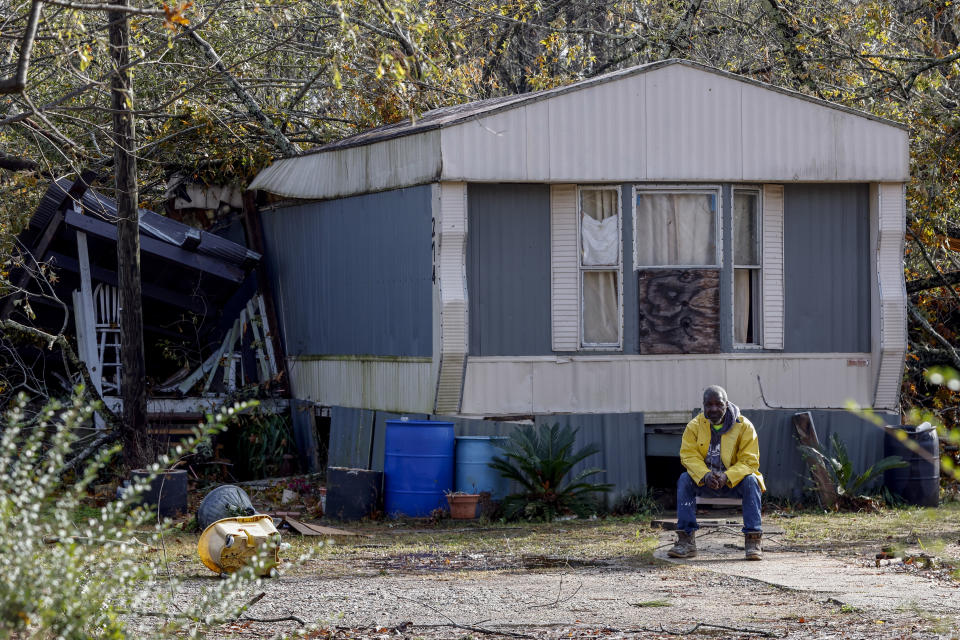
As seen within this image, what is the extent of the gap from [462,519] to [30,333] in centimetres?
586

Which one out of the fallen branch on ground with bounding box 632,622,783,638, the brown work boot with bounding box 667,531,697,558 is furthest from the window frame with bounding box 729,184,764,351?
the fallen branch on ground with bounding box 632,622,783,638

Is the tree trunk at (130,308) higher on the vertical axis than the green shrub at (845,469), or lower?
higher

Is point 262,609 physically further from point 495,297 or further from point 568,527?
point 495,297

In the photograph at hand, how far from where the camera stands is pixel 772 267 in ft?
46.5

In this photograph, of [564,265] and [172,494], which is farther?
[564,265]

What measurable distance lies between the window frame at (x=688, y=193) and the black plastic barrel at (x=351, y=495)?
3.62 meters

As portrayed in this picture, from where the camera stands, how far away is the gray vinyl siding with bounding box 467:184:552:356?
13.5 m

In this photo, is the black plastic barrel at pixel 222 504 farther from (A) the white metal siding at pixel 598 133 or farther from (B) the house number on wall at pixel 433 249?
(A) the white metal siding at pixel 598 133

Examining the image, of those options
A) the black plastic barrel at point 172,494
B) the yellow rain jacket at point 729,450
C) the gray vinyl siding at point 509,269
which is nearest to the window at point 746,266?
the gray vinyl siding at point 509,269

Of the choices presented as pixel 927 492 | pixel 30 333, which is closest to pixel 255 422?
pixel 30 333

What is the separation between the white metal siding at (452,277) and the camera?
A: 13.1m

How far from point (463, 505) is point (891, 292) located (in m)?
5.35

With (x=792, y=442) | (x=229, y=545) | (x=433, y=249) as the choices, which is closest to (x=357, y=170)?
(x=433, y=249)

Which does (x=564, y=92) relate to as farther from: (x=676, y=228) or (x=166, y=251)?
(x=166, y=251)
